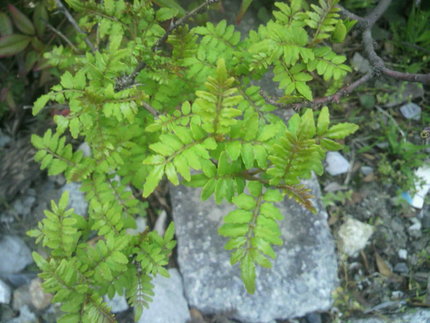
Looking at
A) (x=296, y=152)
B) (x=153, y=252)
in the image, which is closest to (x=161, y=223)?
(x=153, y=252)

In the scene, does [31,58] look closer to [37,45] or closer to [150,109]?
[37,45]

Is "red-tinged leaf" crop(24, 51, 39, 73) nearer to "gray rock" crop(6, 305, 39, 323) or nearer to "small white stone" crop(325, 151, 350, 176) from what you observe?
"gray rock" crop(6, 305, 39, 323)

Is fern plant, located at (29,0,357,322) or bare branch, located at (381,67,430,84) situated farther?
bare branch, located at (381,67,430,84)

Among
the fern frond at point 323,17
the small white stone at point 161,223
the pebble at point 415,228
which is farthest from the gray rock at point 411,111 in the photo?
the small white stone at point 161,223

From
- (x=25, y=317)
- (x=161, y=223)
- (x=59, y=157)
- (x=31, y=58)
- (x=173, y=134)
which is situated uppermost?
(x=173, y=134)

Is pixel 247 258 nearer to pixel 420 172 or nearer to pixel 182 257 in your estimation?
pixel 182 257

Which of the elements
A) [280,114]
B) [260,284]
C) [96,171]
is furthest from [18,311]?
[280,114]

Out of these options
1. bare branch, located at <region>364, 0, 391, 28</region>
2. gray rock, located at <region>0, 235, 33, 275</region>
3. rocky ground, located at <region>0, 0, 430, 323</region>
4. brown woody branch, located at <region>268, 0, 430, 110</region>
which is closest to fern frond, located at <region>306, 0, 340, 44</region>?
brown woody branch, located at <region>268, 0, 430, 110</region>
